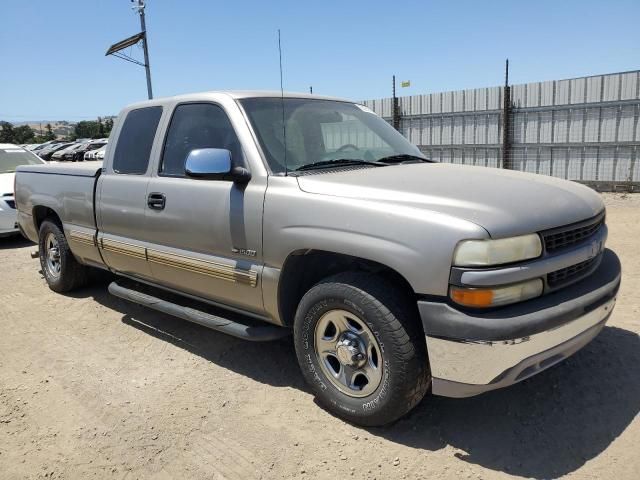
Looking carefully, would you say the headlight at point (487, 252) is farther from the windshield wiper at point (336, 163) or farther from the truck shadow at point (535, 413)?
the windshield wiper at point (336, 163)

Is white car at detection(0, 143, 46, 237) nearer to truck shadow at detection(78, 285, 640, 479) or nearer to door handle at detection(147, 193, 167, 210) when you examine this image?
door handle at detection(147, 193, 167, 210)

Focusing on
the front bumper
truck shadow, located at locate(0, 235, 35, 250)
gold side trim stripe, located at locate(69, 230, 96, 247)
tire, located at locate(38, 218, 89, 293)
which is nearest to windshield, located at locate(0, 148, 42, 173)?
truck shadow, located at locate(0, 235, 35, 250)

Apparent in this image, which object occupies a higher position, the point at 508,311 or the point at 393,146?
the point at 393,146

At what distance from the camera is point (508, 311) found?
247cm

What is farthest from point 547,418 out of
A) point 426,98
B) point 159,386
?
point 426,98

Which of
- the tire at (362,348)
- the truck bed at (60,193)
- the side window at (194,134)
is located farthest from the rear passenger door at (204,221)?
the truck bed at (60,193)

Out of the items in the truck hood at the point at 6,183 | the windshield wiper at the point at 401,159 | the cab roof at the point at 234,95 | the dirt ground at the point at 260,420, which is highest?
the cab roof at the point at 234,95

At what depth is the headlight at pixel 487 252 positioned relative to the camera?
2.42 meters

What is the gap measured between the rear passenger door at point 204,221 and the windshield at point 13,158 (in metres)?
7.44

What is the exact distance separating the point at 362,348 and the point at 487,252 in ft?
2.99

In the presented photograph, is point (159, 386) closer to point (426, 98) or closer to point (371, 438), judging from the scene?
point (371, 438)

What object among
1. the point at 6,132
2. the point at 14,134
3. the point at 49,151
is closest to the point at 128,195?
the point at 49,151

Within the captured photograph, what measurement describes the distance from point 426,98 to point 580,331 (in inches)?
457

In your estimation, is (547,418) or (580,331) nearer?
(580,331)
